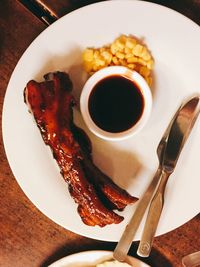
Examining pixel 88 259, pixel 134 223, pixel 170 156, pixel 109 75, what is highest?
pixel 109 75

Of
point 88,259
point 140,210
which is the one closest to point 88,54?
point 140,210

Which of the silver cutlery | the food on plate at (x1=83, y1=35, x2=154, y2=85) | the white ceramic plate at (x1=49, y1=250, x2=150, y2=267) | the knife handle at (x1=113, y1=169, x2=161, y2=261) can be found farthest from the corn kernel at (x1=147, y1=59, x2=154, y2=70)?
the white ceramic plate at (x1=49, y1=250, x2=150, y2=267)

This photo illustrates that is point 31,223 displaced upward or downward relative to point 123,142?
downward

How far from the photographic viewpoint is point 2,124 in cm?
140

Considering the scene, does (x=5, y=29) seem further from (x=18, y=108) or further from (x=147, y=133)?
(x=147, y=133)

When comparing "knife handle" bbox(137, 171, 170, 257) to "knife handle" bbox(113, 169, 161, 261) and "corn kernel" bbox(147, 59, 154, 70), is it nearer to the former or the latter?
"knife handle" bbox(113, 169, 161, 261)

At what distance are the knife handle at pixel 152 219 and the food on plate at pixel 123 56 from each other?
30cm

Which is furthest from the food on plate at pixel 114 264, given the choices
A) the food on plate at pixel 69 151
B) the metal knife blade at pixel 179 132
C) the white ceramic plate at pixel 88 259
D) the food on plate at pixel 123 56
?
the food on plate at pixel 123 56

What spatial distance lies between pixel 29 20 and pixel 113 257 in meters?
0.73

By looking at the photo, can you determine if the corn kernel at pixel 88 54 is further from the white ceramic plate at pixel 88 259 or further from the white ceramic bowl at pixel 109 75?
the white ceramic plate at pixel 88 259

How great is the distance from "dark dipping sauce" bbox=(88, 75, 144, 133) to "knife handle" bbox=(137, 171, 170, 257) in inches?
7.4

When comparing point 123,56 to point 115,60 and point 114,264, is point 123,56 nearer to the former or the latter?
point 115,60

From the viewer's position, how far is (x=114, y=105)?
1412mm

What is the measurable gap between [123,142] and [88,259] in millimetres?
360
